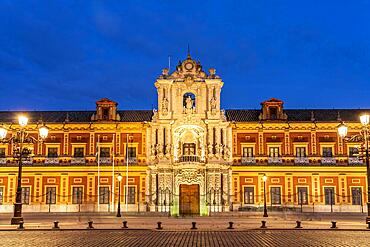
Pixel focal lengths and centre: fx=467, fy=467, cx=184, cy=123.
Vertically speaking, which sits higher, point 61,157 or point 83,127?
point 83,127

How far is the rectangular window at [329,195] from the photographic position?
49.4m

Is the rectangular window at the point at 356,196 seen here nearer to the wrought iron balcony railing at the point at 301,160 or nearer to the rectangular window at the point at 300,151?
the wrought iron balcony railing at the point at 301,160

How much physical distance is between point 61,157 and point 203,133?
1579 centimetres

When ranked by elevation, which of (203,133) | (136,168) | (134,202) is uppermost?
(203,133)

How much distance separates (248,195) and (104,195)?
1551cm

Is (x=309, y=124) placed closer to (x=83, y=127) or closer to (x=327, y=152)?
(x=327, y=152)

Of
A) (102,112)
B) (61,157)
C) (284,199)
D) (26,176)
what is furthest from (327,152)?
(26,176)

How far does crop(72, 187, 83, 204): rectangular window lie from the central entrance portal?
11.2 meters

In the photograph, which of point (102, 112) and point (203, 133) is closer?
point (203, 133)

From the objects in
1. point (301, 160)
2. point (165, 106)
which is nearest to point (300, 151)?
point (301, 160)

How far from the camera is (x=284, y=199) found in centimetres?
5003

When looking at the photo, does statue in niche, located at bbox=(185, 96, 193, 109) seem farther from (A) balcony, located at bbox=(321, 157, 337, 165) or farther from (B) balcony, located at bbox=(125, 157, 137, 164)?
(A) balcony, located at bbox=(321, 157, 337, 165)

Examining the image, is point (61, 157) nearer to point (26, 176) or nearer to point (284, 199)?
point (26, 176)

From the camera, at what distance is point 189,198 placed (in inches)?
1901
